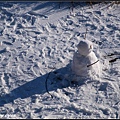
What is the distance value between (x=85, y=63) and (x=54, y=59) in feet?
1.82

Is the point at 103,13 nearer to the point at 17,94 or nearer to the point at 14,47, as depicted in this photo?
the point at 14,47

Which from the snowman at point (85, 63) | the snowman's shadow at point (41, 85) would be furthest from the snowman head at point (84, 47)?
the snowman's shadow at point (41, 85)

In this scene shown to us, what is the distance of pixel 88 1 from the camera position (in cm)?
441

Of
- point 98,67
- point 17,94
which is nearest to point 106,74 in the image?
point 98,67

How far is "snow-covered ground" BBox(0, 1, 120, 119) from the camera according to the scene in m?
3.09

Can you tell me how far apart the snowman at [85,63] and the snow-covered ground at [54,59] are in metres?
0.08

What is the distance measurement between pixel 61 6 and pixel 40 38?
2.31ft

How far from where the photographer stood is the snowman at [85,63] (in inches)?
124

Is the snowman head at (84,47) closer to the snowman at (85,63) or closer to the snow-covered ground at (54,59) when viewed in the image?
the snowman at (85,63)

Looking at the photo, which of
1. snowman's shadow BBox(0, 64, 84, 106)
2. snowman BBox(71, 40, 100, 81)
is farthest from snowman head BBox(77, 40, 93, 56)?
snowman's shadow BBox(0, 64, 84, 106)

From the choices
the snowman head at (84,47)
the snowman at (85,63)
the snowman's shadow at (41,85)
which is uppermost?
the snowman head at (84,47)

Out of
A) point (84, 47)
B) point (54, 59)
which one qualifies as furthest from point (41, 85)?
point (84, 47)

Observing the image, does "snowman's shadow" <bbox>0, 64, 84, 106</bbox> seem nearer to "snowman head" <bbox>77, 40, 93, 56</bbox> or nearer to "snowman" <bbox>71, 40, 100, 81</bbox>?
"snowman" <bbox>71, 40, 100, 81</bbox>

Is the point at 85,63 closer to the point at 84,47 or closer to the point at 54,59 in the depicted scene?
the point at 84,47
